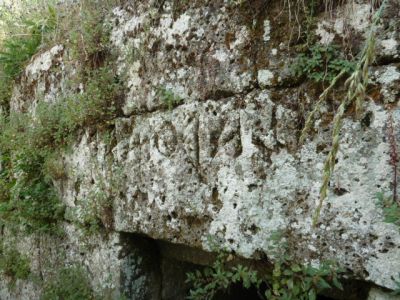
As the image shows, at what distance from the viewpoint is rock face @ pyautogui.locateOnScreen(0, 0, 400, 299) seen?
1487 mm

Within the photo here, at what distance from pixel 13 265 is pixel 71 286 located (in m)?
1.18

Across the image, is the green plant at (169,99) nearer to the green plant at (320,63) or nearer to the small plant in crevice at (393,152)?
the green plant at (320,63)

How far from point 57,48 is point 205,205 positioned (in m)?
2.03

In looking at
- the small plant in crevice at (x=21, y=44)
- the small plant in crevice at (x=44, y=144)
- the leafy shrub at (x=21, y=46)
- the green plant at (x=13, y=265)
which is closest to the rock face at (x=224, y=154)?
the small plant in crevice at (x=44, y=144)

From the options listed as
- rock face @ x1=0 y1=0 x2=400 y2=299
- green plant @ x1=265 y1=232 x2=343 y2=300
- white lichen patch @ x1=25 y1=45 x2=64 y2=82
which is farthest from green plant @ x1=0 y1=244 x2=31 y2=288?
green plant @ x1=265 y1=232 x2=343 y2=300

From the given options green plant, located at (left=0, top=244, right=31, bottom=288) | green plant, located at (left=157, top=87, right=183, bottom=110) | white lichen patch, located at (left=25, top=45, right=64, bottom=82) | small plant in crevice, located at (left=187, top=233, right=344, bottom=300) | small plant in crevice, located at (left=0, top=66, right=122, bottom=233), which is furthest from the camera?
green plant, located at (left=0, top=244, right=31, bottom=288)

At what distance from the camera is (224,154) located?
1.93m

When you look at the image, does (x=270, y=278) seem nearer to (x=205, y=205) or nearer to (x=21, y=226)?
(x=205, y=205)

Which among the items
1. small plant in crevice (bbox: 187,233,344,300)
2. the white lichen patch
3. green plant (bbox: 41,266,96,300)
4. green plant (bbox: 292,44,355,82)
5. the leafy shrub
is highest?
the leafy shrub

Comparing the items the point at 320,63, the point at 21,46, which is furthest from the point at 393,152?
the point at 21,46

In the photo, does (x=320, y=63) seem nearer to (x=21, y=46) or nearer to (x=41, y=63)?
(x=41, y=63)

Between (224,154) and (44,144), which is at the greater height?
(44,144)

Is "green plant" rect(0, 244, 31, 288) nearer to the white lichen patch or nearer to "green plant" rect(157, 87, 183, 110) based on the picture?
the white lichen patch

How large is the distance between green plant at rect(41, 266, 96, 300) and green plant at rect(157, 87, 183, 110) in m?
1.35
